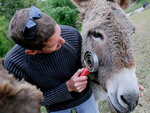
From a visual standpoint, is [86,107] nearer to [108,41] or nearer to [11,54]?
[108,41]

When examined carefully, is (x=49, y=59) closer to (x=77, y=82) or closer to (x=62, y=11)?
(x=77, y=82)

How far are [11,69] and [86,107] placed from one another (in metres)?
1.11

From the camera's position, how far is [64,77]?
2.03 meters

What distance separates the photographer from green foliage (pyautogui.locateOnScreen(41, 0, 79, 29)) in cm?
863

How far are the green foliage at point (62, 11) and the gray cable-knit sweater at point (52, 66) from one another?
653cm

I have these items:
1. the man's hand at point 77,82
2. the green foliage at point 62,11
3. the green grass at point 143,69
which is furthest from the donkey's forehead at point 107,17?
the green foliage at point 62,11

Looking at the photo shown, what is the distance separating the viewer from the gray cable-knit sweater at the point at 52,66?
1.83m

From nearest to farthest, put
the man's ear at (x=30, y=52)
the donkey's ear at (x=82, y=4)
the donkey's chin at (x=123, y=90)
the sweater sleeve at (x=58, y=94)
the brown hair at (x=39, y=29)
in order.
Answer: the brown hair at (x=39, y=29), the donkey's chin at (x=123, y=90), the man's ear at (x=30, y=52), the sweater sleeve at (x=58, y=94), the donkey's ear at (x=82, y=4)

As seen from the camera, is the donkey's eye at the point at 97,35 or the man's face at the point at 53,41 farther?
the donkey's eye at the point at 97,35

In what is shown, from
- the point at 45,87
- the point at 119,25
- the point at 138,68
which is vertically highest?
the point at 119,25

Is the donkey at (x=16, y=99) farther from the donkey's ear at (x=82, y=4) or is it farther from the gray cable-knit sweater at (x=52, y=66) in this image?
the donkey's ear at (x=82, y=4)

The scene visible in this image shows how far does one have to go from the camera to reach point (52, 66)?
74.2 inches

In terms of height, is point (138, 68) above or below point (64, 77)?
below

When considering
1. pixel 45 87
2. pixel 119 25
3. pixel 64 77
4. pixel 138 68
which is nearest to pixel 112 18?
pixel 119 25
